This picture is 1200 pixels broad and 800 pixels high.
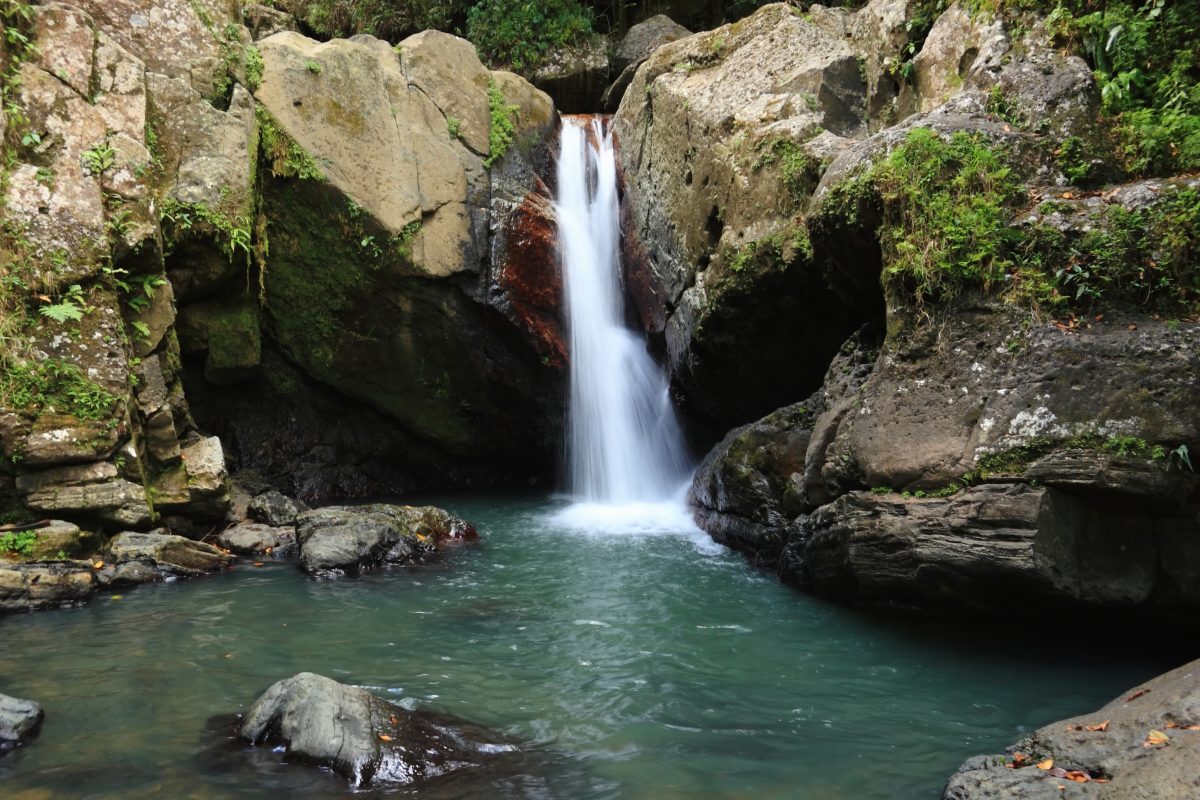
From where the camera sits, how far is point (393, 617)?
6996 mm

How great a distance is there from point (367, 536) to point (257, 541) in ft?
4.75

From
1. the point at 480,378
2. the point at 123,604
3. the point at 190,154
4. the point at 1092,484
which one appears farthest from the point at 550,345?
the point at 1092,484

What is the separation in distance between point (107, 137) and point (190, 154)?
117cm

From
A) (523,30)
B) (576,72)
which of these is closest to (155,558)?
(576,72)

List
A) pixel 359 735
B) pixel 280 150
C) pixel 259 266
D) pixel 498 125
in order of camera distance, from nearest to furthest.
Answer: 1. pixel 359 735
2. pixel 280 150
3. pixel 259 266
4. pixel 498 125

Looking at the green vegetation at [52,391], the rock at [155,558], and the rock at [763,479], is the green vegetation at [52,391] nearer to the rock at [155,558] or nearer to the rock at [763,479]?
the rock at [155,558]

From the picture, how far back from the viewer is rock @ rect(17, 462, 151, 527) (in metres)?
7.71

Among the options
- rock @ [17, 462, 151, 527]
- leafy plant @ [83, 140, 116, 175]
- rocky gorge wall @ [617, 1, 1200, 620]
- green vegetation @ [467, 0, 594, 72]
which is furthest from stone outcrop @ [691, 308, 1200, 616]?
green vegetation @ [467, 0, 594, 72]

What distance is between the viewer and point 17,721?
4.41m

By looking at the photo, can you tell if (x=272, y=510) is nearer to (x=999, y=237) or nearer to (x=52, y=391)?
(x=52, y=391)

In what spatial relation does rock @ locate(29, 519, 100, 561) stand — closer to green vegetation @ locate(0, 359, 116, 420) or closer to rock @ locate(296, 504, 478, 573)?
→ green vegetation @ locate(0, 359, 116, 420)

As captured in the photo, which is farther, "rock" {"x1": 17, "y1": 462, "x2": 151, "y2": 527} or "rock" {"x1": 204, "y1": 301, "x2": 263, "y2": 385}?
"rock" {"x1": 204, "y1": 301, "x2": 263, "y2": 385}

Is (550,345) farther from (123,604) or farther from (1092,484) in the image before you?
(1092,484)

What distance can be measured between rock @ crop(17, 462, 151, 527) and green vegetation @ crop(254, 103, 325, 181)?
5.32 meters
